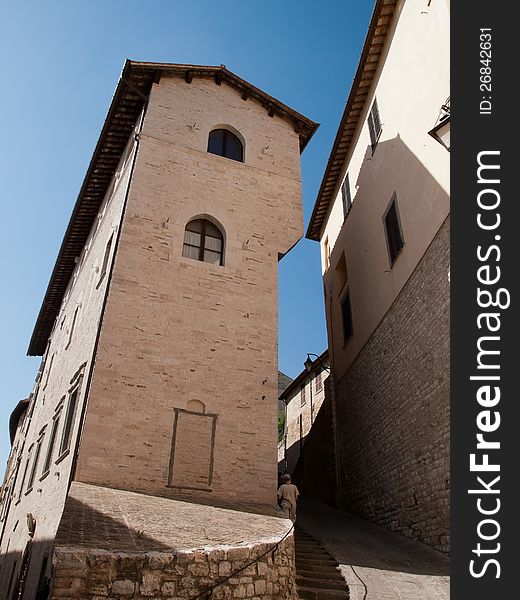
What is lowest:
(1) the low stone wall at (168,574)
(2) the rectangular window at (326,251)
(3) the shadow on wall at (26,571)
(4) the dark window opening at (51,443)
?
(3) the shadow on wall at (26,571)

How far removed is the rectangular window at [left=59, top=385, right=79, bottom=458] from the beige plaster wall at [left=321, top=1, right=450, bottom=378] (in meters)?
7.70

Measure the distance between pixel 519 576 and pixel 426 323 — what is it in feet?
23.7

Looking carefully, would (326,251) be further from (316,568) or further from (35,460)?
(316,568)

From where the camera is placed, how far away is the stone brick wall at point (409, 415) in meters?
9.77

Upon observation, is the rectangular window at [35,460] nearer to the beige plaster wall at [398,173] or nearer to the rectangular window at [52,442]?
the rectangular window at [52,442]

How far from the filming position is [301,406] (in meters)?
22.4

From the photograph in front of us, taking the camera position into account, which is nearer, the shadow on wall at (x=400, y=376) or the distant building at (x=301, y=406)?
the shadow on wall at (x=400, y=376)

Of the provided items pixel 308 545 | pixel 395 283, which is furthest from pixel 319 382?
pixel 308 545

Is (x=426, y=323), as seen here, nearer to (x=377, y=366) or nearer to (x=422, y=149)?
(x=377, y=366)

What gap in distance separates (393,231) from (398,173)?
1445 millimetres

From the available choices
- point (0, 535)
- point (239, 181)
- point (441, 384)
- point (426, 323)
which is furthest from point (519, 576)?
point (0, 535)

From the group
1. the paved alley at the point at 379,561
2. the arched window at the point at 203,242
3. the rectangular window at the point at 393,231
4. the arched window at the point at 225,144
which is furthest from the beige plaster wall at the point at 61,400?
the rectangular window at the point at 393,231

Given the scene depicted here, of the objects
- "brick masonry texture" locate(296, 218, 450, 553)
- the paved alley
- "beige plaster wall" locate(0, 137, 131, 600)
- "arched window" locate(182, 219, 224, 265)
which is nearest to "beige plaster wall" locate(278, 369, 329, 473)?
"brick masonry texture" locate(296, 218, 450, 553)

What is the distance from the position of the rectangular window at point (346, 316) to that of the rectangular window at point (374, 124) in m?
4.78
